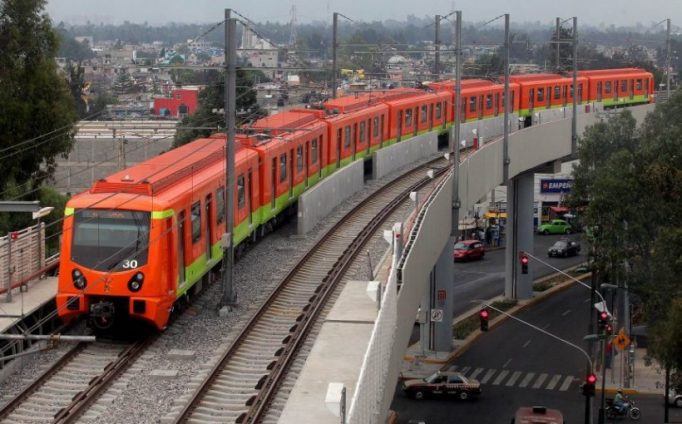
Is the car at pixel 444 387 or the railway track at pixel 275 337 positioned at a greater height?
the railway track at pixel 275 337

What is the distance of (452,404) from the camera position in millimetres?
34594

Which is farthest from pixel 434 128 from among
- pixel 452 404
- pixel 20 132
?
pixel 20 132

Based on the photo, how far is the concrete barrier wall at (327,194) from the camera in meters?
29.6

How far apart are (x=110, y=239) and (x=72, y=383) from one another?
2.78m

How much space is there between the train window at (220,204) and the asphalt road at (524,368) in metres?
10.9

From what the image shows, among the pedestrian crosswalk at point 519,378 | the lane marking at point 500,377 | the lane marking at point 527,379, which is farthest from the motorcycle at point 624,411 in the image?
the lane marking at point 500,377

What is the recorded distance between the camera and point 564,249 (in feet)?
192

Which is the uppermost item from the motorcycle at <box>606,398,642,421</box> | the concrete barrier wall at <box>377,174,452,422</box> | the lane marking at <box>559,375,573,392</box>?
the concrete barrier wall at <box>377,174,452,422</box>

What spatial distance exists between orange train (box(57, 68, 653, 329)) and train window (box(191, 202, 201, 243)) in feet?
0.06

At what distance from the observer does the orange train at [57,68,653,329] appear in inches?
769

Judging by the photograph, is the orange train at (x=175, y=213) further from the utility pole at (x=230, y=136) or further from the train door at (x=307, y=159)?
the utility pole at (x=230, y=136)

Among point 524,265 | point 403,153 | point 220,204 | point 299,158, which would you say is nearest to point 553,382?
point 524,265

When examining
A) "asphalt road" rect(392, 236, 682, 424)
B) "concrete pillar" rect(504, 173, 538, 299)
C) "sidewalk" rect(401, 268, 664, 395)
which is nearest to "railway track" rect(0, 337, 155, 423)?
"asphalt road" rect(392, 236, 682, 424)

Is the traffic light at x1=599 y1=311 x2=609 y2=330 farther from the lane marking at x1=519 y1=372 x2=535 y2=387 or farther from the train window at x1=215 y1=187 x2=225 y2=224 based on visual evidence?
the train window at x1=215 y1=187 x2=225 y2=224
